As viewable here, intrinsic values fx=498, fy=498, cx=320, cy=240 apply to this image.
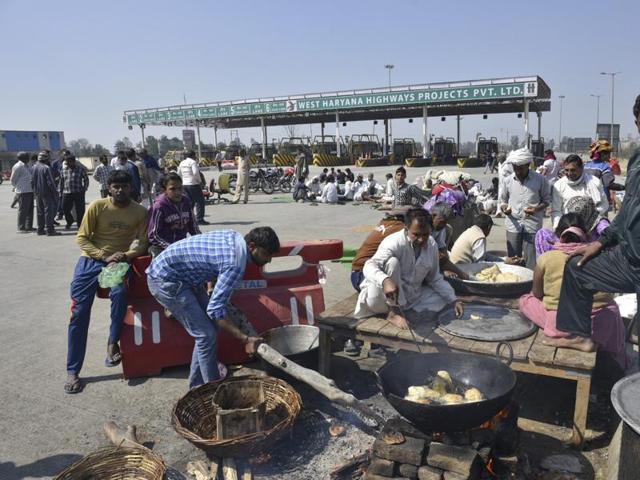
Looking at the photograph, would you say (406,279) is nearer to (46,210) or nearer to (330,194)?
(46,210)

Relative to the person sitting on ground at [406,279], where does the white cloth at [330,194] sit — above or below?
above

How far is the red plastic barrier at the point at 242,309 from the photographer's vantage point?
4340mm

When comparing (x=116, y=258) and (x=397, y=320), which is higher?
(x=116, y=258)

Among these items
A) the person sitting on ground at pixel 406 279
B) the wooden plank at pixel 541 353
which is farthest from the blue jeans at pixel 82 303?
the wooden plank at pixel 541 353

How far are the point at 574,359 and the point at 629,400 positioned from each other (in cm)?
71

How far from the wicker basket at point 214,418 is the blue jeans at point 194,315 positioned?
0.83ft

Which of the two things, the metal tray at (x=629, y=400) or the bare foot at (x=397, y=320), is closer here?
the metal tray at (x=629, y=400)

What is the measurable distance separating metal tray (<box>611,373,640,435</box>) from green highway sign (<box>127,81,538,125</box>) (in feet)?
98.3

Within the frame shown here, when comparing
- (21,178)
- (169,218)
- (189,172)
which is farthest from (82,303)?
(21,178)

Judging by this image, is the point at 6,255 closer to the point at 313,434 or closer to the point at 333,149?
the point at 313,434

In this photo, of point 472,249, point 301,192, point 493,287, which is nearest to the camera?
point 493,287

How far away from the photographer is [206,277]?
3604 millimetres

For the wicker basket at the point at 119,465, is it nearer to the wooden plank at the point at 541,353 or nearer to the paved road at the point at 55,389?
the paved road at the point at 55,389

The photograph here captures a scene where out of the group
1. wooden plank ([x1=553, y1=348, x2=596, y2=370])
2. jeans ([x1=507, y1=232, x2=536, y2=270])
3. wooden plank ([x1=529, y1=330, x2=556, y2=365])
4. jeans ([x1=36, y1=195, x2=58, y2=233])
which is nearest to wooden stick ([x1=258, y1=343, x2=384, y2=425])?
wooden plank ([x1=529, y1=330, x2=556, y2=365])
